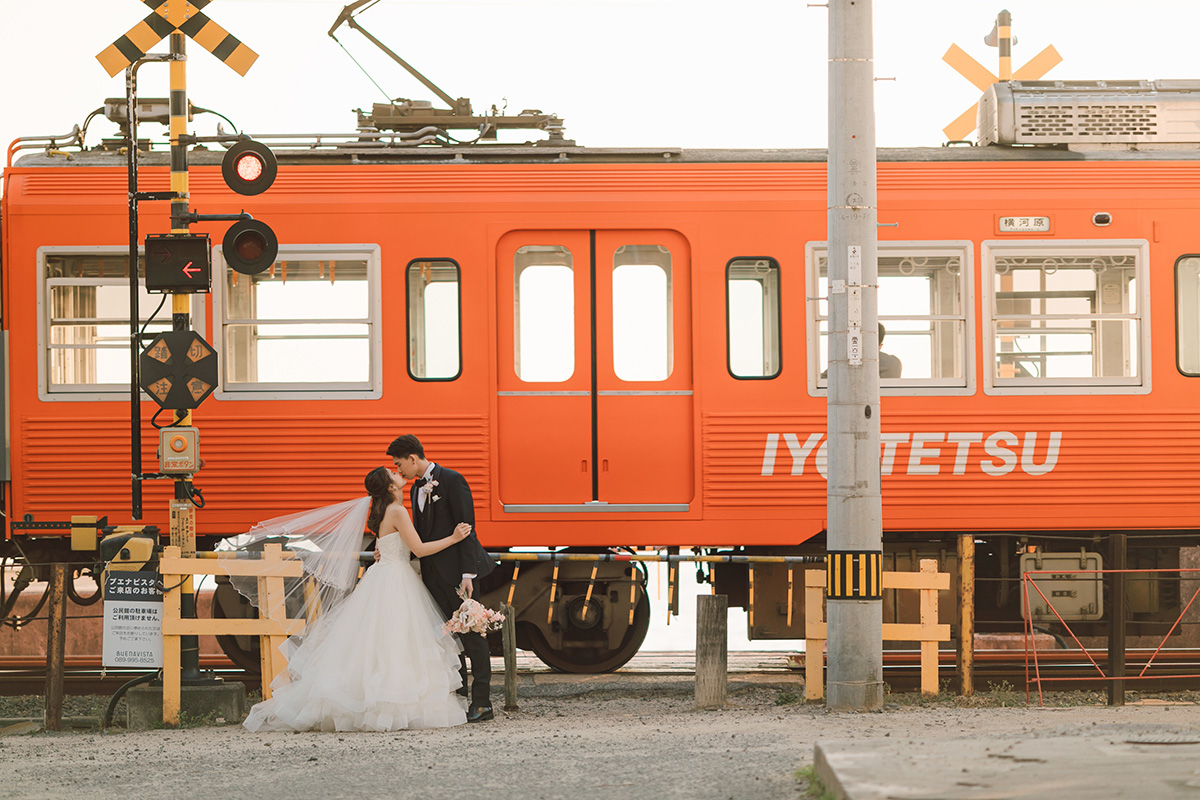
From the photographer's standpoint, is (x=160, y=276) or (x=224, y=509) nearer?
(x=160, y=276)

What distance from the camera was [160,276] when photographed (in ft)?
27.7

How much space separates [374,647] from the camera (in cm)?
785

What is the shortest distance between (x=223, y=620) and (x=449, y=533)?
162 centimetres

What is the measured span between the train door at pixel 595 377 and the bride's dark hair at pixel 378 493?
61.8 inches

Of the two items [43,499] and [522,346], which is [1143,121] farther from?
[43,499]

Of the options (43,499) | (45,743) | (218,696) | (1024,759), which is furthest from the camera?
(43,499)

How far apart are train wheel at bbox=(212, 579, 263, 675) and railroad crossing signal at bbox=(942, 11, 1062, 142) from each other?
9342 millimetres

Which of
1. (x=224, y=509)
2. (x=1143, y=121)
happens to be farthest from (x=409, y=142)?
(x=1143, y=121)

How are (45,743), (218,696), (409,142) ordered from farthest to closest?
(409,142) → (218,696) → (45,743)

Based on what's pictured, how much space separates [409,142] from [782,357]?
11.4 ft

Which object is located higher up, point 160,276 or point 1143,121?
point 1143,121

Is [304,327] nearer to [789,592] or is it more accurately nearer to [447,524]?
[447,524]

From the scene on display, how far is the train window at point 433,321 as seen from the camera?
31.6 feet

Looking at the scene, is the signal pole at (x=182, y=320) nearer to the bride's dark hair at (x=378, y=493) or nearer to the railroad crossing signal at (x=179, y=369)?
the railroad crossing signal at (x=179, y=369)
